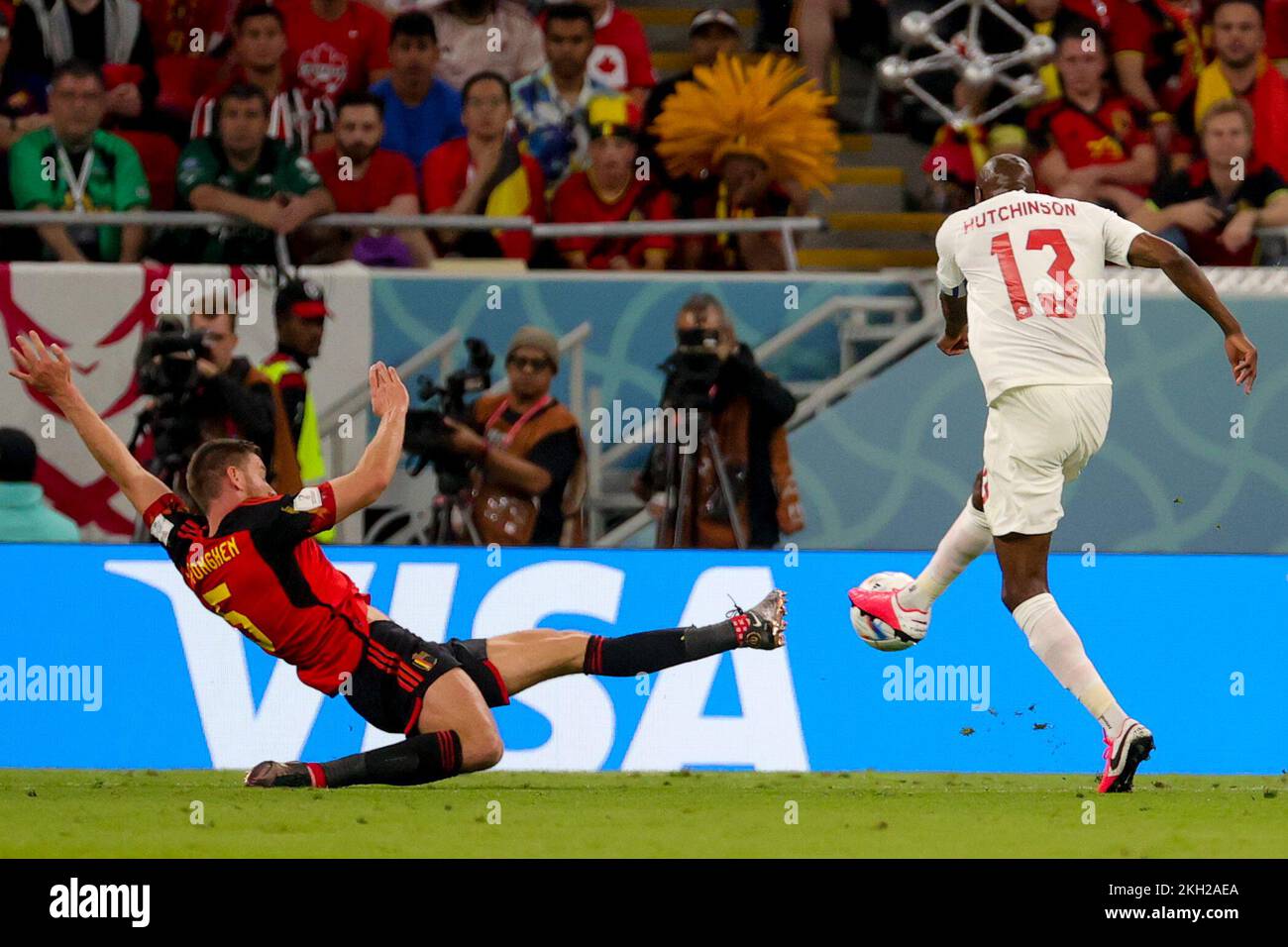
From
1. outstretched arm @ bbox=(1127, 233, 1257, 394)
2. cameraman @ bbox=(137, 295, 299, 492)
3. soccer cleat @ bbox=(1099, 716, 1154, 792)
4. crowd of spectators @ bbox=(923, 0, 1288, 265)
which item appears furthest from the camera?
crowd of spectators @ bbox=(923, 0, 1288, 265)

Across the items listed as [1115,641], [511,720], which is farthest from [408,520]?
[1115,641]

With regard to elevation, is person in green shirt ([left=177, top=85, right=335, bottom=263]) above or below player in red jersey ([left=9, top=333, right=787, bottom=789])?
above

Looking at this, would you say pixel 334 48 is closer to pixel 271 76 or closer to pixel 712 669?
pixel 271 76

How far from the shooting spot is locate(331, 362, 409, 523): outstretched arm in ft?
27.9

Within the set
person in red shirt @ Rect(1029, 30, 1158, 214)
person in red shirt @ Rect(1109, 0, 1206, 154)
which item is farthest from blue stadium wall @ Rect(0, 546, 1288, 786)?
person in red shirt @ Rect(1109, 0, 1206, 154)

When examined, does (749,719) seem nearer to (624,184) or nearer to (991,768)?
(991,768)

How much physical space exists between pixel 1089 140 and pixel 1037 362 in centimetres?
371

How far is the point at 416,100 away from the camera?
482 inches

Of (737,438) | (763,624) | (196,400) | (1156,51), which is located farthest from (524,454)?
(1156,51)

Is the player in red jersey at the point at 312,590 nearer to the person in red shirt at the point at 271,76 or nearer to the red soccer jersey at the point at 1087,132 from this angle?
the person in red shirt at the point at 271,76

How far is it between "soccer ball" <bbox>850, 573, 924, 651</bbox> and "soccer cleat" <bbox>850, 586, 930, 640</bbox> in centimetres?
2

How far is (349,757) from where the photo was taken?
27.9 feet
